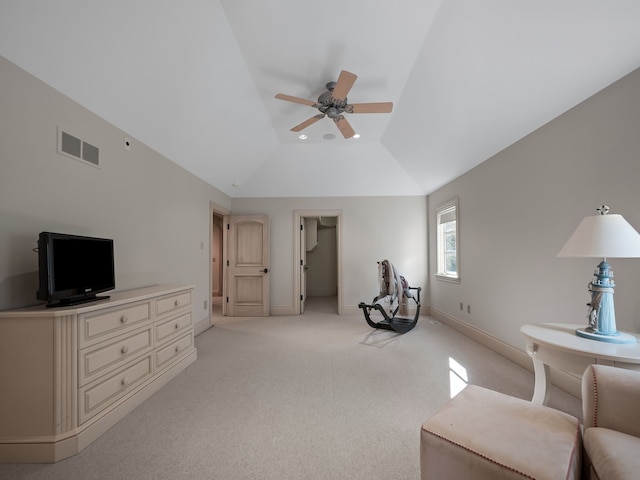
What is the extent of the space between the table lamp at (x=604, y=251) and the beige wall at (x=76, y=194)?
349cm

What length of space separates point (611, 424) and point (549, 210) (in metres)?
1.95

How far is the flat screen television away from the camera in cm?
162

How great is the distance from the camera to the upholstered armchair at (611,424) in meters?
0.91

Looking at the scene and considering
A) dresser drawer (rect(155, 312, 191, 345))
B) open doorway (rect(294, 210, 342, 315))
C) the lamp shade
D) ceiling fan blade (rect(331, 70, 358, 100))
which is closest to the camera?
the lamp shade

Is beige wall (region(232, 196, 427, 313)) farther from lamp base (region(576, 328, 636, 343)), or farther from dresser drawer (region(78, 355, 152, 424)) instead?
lamp base (region(576, 328, 636, 343))

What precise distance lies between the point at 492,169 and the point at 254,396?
364cm

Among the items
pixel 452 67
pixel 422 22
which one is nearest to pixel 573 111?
pixel 452 67

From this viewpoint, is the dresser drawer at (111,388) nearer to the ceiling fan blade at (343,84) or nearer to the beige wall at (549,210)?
the ceiling fan blade at (343,84)

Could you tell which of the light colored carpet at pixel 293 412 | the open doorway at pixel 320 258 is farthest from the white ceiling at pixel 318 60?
the open doorway at pixel 320 258

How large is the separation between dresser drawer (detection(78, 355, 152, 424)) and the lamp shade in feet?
10.4

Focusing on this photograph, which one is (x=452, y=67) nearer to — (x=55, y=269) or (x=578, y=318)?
(x=578, y=318)

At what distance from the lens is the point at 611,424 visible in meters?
1.10

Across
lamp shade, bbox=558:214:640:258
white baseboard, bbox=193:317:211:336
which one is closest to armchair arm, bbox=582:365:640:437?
lamp shade, bbox=558:214:640:258

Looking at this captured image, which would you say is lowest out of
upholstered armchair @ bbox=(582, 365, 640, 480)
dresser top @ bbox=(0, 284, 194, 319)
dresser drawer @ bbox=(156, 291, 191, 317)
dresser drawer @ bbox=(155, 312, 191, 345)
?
dresser drawer @ bbox=(155, 312, 191, 345)
